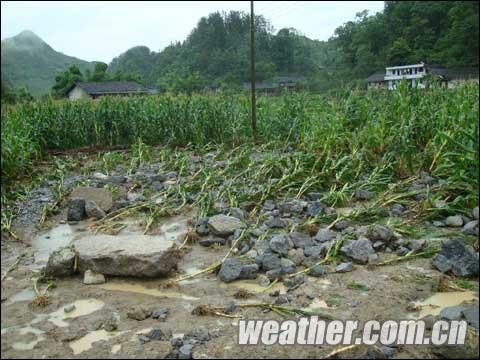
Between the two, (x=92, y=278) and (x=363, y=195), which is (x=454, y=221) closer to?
(x=363, y=195)

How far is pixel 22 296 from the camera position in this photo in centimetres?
304

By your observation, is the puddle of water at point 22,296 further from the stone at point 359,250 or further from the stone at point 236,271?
the stone at point 359,250

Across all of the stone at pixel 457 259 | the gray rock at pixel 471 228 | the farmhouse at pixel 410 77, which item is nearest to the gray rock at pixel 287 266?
the stone at pixel 457 259

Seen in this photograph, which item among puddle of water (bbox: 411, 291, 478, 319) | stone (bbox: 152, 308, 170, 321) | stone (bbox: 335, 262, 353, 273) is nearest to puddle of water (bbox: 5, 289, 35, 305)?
stone (bbox: 152, 308, 170, 321)

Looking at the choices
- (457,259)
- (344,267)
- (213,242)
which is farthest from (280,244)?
(457,259)

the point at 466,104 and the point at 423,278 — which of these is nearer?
the point at 423,278

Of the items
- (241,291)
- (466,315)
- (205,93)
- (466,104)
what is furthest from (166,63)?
(466,315)

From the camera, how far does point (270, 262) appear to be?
3.56 meters

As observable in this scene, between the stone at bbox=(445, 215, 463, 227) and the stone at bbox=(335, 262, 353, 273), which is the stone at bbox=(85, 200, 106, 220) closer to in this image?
the stone at bbox=(335, 262, 353, 273)

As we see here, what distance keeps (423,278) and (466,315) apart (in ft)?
2.70

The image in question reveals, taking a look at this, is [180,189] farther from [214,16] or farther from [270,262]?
[214,16]

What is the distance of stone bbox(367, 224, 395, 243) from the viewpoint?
3.96 meters

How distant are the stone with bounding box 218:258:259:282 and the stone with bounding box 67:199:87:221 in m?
2.07

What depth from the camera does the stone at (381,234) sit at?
13.0 ft
